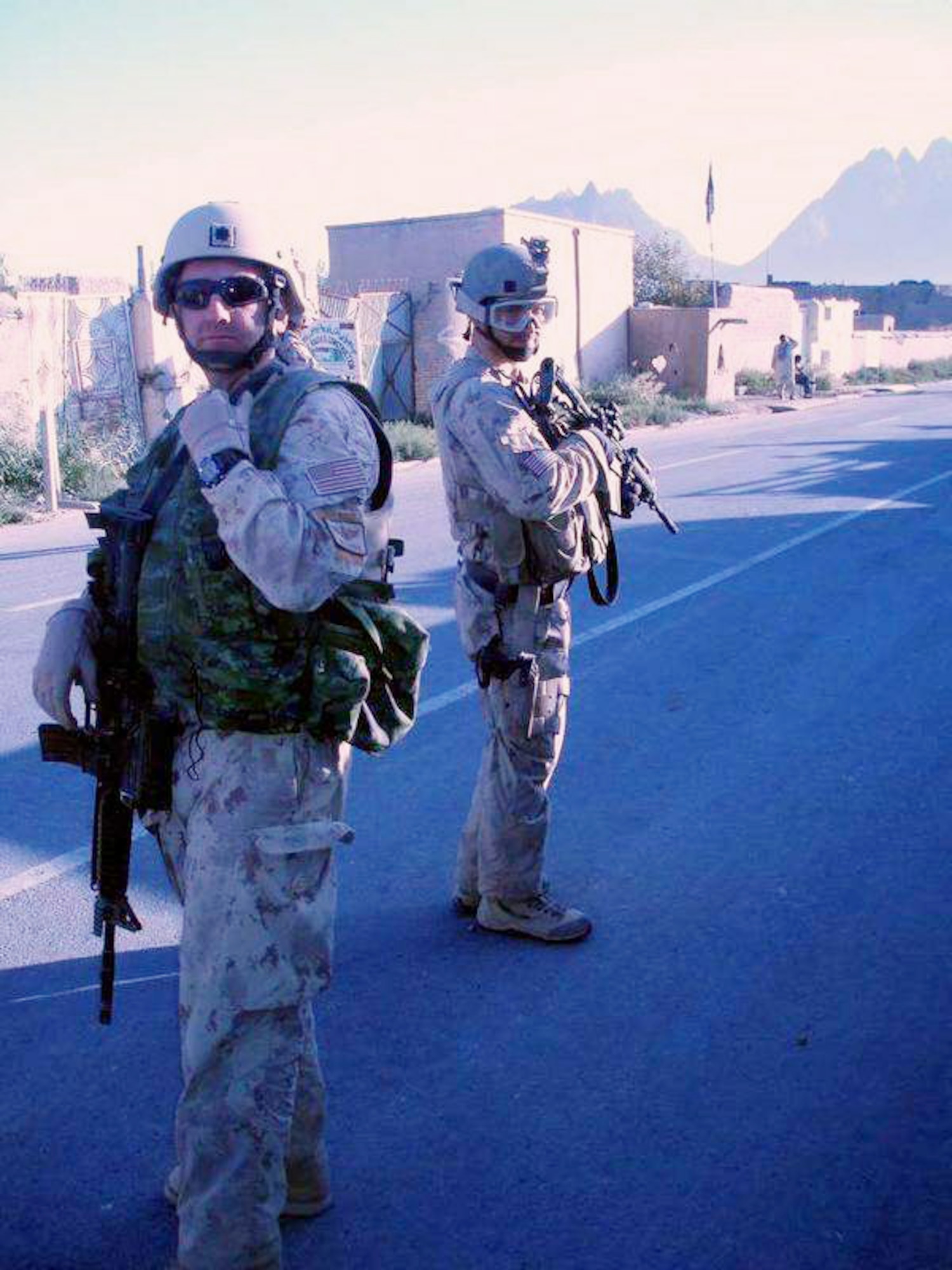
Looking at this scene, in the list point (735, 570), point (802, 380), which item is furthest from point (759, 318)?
point (735, 570)

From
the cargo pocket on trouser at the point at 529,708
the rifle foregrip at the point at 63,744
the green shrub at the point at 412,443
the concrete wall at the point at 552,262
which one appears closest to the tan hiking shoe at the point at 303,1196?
the rifle foregrip at the point at 63,744

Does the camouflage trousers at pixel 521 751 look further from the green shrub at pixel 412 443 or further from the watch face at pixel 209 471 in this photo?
the green shrub at pixel 412 443

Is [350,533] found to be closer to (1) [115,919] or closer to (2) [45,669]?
(2) [45,669]

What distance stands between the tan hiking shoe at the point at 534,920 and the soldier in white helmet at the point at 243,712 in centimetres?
151

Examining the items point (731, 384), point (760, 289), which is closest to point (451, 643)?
point (731, 384)

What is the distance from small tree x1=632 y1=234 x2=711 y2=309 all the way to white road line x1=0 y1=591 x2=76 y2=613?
32851 mm

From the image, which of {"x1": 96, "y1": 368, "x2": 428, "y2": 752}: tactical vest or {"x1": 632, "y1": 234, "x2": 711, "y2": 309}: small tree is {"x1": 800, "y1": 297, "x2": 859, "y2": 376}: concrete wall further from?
{"x1": 96, "y1": 368, "x2": 428, "y2": 752}: tactical vest

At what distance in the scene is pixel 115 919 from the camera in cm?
250

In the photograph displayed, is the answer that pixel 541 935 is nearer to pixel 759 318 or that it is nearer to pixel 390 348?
pixel 390 348

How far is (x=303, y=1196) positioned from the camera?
263 cm

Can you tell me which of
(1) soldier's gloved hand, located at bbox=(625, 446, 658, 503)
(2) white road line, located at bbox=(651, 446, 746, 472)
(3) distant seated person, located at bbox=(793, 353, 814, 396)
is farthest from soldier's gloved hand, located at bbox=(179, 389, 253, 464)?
(3) distant seated person, located at bbox=(793, 353, 814, 396)

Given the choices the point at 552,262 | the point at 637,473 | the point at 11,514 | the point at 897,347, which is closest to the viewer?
the point at 637,473

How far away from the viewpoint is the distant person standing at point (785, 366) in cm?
3353

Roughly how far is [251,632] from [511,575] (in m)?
1.44
